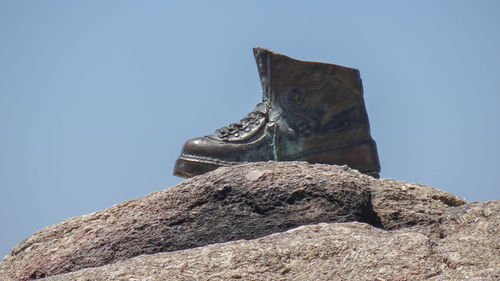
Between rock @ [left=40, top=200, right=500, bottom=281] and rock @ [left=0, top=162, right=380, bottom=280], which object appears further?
rock @ [left=0, top=162, right=380, bottom=280]

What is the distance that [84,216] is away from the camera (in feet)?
11.6

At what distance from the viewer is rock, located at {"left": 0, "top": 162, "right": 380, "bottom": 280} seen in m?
2.96

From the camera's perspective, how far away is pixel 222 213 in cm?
303

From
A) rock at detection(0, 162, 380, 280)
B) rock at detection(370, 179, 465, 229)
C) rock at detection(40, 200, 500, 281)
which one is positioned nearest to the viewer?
rock at detection(40, 200, 500, 281)

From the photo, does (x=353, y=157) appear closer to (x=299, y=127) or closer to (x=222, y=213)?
(x=299, y=127)

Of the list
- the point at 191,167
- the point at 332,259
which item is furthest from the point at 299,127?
the point at 332,259

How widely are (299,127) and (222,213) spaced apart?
1.50m

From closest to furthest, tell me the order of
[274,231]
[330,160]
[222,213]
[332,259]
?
[332,259]
[274,231]
[222,213]
[330,160]

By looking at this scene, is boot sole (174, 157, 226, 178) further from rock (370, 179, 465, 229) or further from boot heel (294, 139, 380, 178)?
rock (370, 179, 465, 229)

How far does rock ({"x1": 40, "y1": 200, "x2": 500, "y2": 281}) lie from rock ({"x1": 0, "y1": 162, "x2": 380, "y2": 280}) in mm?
325

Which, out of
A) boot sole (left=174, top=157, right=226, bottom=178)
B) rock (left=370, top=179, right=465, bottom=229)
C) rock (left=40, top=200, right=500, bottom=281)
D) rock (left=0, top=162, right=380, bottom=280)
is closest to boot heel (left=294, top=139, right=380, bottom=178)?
boot sole (left=174, top=157, right=226, bottom=178)

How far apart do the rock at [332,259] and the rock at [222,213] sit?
325mm

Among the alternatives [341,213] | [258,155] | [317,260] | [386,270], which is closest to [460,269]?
[386,270]

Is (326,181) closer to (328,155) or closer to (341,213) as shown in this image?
(341,213)
